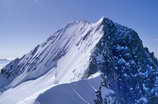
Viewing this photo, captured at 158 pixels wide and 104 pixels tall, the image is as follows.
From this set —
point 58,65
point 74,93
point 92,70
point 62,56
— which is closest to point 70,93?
point 74,93

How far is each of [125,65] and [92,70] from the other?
20.3 m

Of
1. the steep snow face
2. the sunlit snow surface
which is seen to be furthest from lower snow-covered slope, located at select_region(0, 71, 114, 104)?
the steep snow face

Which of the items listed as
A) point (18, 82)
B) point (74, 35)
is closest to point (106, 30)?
point (74, 35)

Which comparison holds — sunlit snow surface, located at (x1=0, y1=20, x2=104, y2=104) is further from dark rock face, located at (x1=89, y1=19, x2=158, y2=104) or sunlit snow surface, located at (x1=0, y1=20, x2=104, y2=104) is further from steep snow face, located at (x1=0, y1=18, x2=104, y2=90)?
dark rock face, located at (x1=89, y1=19, x2=158, y2=104)

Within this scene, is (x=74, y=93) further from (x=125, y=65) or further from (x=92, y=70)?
(x=125, y=65)

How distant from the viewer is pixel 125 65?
132 m

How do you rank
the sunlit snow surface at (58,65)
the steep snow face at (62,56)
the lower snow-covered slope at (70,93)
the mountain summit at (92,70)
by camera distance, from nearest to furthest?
the lower snow-covered slope at (70,93), the mountain summit at (92,70), the sunlit snow surface at (58,65), the steep snow face at (62,56)

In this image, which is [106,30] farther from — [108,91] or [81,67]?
[108,91]

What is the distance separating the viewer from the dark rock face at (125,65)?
11869 centimetres

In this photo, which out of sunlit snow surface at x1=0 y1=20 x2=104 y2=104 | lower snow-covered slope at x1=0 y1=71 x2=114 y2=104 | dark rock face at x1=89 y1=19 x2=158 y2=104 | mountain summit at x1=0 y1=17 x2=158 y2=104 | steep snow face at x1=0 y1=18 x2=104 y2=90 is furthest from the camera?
steep snow face at x1=0 y1=18 x2=104 y2=90

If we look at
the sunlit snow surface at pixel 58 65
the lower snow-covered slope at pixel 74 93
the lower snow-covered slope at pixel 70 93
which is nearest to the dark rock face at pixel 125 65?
the sunlit snow surface at pixel 58 65

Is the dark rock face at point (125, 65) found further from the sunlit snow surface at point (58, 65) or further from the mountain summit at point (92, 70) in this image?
the sunlit snow surface at point (58, 65)

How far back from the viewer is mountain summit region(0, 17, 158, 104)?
98.0 meters

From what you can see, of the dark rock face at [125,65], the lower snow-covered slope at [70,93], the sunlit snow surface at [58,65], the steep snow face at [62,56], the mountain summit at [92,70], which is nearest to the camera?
the lower snow-covered slope at [70,93]
